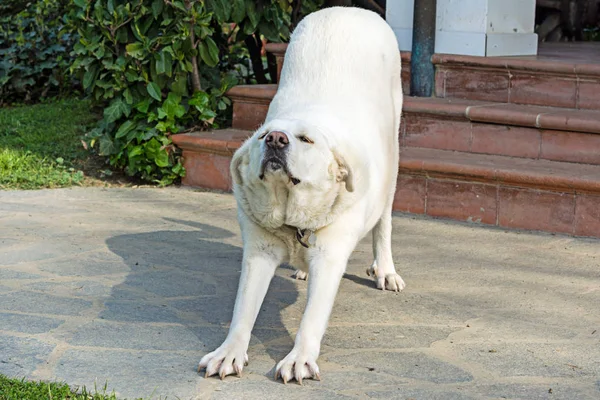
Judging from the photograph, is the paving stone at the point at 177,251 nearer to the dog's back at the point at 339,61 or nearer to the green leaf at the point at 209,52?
the dog's back at the point at 339,61

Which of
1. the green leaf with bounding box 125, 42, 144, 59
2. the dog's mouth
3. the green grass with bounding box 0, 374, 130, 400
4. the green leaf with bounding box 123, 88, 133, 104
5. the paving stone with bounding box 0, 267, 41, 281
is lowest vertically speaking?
the paving stone with bounding box 0, 267, 41, 281

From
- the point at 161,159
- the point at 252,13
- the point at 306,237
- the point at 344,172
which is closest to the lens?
the point at 344,172

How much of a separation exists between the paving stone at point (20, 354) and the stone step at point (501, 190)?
2986 millimetres

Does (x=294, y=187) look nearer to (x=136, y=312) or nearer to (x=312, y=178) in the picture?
(x=312, y=178)

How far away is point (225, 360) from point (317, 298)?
43 cm

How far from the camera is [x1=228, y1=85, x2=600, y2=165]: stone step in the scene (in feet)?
19.5

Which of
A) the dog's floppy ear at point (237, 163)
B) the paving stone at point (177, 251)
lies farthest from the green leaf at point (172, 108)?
the dog's floppy ear at point (237, 163)

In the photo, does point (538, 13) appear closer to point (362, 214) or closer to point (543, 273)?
point (543, 273)

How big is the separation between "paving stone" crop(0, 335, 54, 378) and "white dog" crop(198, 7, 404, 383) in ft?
2.10

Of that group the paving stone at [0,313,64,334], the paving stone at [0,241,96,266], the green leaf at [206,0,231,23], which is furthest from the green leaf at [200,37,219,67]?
the paving stone at [0,313,64,334]

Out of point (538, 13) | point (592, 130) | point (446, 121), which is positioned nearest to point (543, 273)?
point (592, 130)

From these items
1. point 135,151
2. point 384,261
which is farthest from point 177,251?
point 135,151

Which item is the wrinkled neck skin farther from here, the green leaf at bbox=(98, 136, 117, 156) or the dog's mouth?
the green leaf at bbox=(98, 136, 117, 156)

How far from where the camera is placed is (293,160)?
3.37 meters
